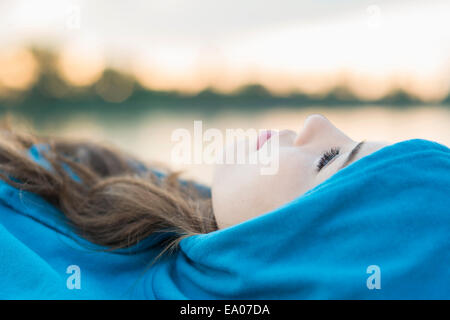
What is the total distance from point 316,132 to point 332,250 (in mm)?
400

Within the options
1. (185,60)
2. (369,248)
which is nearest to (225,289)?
(369,248)

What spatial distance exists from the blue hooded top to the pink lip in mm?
317

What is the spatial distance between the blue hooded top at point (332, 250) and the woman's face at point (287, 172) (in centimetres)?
12

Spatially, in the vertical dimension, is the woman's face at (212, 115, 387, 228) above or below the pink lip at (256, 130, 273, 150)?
below

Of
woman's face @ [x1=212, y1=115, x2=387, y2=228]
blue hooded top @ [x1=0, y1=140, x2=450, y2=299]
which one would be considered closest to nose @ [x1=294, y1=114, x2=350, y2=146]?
woman's face @ [x1=212, y1=115, x2=387, y2=228]

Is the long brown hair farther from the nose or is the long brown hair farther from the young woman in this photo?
the nose

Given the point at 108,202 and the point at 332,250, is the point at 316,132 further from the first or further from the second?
the point at 108,202

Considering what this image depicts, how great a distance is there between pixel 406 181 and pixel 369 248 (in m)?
0.15

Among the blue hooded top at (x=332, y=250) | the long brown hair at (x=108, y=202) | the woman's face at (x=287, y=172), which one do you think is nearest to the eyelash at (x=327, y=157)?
the woman's face at (x=287, y=172)

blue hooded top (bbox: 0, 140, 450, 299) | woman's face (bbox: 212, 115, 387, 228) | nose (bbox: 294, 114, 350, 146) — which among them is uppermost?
nose (bbox: 294, 114, 350, 146)

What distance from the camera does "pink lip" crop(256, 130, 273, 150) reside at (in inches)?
42.9
